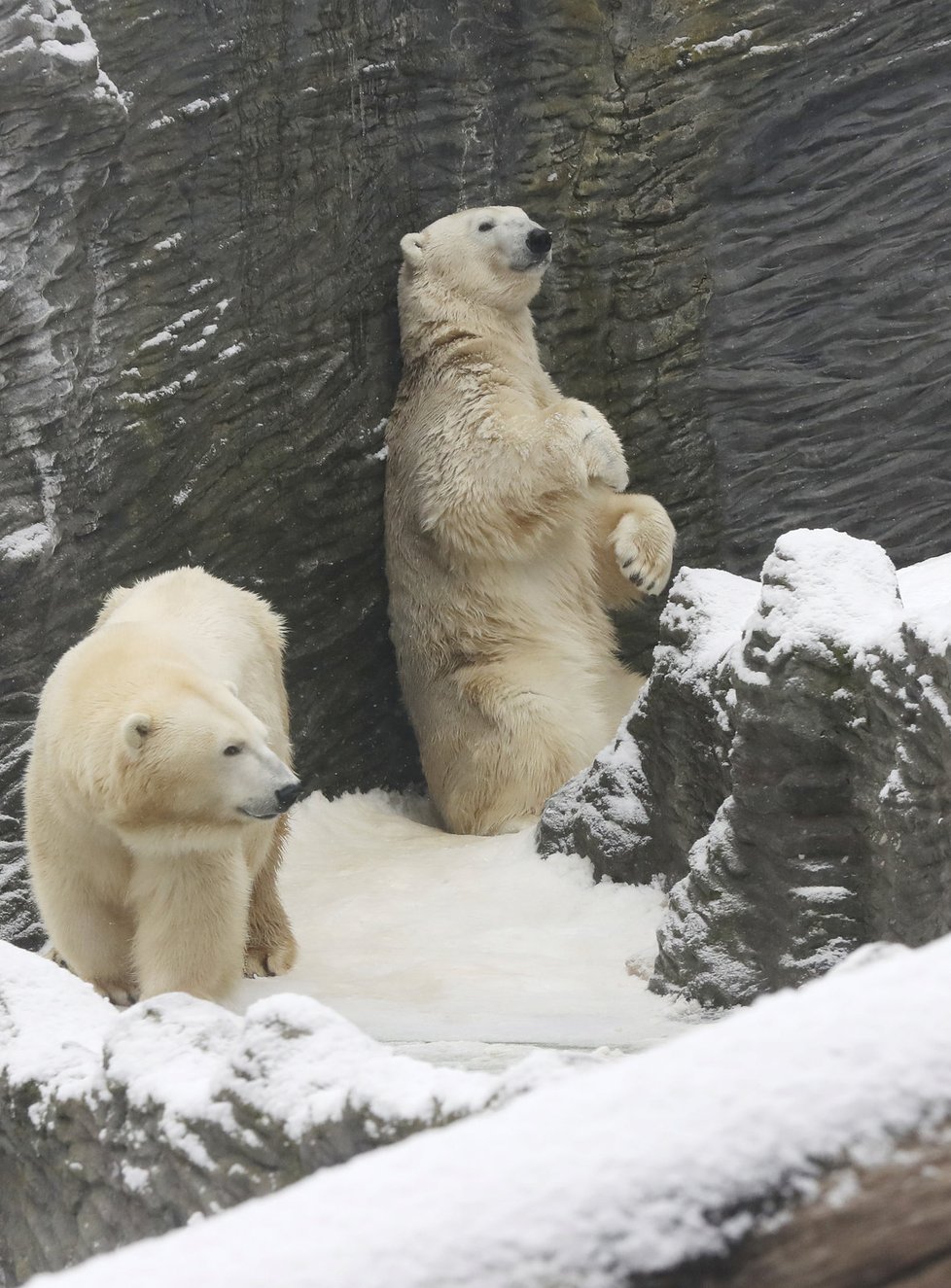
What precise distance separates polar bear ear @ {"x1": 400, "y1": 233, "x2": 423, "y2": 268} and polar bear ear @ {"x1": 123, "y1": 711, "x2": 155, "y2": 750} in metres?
3.54

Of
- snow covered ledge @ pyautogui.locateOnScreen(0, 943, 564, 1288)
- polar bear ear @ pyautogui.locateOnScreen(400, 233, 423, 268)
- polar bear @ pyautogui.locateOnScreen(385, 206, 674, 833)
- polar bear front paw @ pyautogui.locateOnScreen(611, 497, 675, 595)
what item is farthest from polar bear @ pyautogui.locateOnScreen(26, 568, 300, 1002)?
polar bear ear @ pyautogui.locateOnScreen(400, 233, 423, 268)

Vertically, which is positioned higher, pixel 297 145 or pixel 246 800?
pixel 297 145

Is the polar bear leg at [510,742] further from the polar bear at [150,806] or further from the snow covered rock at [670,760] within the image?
the polar bear at [150,806]

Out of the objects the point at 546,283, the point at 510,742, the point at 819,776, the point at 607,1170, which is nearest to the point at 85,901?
the point at 819,776

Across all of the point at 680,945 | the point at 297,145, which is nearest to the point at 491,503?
the point at 297,145

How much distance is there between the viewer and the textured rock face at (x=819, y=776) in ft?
10.0

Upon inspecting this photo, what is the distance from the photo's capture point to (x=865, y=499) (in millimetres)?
→ 6922

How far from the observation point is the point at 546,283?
7.07 meters

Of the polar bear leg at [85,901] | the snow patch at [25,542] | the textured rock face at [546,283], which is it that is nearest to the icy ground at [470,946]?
the polar bear leg at [85,901]

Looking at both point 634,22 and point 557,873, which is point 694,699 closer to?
point 557,873

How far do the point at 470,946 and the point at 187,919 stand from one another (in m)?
1.02

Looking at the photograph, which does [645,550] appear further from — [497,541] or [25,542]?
[25,542]

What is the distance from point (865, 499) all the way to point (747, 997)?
3736mm

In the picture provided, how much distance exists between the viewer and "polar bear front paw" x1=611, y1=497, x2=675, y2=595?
615cm
